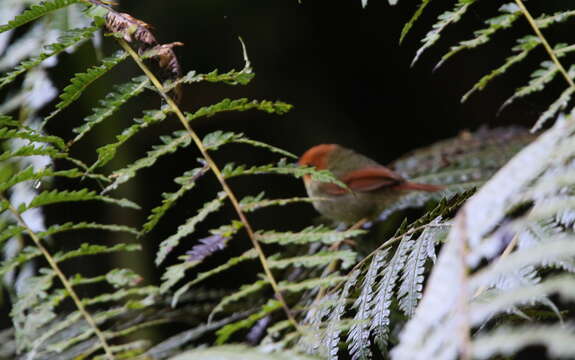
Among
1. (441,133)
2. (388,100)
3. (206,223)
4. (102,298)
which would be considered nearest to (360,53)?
(388,100)

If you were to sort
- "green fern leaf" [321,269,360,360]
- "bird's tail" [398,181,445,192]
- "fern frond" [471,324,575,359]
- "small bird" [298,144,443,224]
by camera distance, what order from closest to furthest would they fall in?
"fern frond" [471,324,575,359]
"green fern leaf" [321,269,360,360]
"bird's tail" [398,181,445,192]
"small bird" [298,144,443,224]

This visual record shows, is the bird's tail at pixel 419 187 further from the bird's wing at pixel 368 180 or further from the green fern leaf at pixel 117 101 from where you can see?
the green fern leaf at pixel 117 101

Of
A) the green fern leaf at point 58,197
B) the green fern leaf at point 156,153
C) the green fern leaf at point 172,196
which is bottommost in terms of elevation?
the green fern leaf at point 172,196

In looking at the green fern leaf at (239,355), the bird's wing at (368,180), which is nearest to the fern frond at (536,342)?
the green fern leaf at (239,355)

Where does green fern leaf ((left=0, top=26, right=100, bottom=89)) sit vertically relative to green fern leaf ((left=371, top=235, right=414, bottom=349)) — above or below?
above

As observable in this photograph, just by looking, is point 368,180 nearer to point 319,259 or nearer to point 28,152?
point 319,259

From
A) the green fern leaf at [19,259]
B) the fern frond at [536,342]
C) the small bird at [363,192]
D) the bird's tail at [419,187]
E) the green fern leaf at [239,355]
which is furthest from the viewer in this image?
the small bird at [363,192]

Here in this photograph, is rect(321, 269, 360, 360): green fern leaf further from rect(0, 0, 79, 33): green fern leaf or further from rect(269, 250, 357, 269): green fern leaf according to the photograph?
rect(0, 0, 79, 33): green fern leaf

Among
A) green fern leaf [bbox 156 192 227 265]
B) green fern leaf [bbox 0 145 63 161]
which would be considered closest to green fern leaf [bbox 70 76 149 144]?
green fern leaf [bbox 0 145 63 161]

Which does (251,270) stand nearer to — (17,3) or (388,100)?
(388,100)
